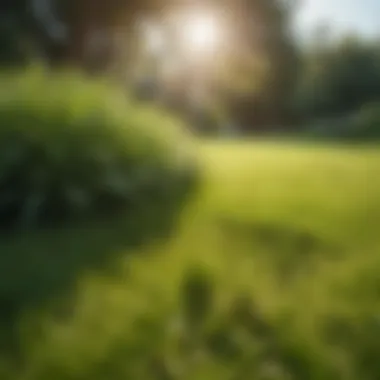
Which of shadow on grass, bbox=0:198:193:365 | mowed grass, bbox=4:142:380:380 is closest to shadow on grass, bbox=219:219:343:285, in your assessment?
mowed grass, bbox=4:142:380:380

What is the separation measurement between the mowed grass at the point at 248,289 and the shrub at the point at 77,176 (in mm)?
44

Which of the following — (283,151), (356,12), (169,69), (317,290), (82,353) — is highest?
(356,12)

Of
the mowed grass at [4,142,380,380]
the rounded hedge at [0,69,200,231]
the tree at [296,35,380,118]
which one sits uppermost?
the tree at [296,35,380,118]

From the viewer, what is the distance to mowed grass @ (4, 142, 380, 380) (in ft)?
4.37

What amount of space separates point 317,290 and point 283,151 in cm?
24

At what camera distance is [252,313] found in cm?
136

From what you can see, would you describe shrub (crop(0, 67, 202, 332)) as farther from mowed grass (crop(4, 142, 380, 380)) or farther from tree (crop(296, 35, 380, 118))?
tree (crop(296, 35, 380, 118))

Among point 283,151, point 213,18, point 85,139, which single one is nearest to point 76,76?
point 85,139

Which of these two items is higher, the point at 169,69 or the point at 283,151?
the point at 169,69

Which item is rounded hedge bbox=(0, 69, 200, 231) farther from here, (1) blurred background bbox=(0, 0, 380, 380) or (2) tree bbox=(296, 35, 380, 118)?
(2) tree bbox=(296, 35, 380, 118)

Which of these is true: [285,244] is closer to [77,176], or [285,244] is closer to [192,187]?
[192,187]

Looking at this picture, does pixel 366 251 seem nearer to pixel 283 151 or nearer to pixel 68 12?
pixel 283 151

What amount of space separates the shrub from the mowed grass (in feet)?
0.14

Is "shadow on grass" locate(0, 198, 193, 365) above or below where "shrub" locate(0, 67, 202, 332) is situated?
below
